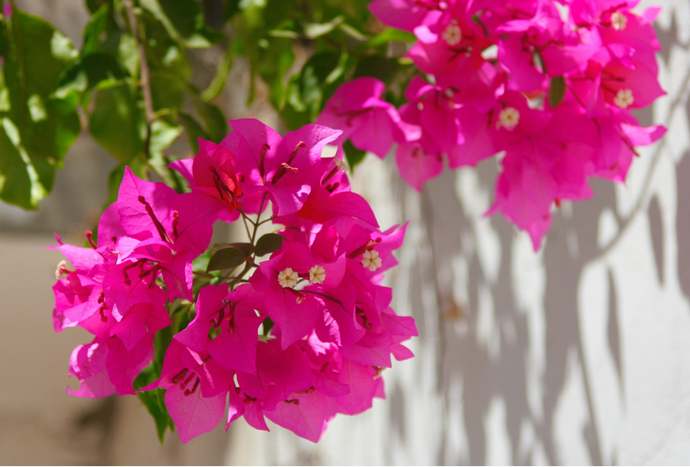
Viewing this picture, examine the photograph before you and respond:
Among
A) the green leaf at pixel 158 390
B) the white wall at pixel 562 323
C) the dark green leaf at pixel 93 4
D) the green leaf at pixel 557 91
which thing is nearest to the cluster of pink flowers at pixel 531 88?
the green leaf at pixel 557 91

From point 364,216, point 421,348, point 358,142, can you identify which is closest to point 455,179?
point 421,348

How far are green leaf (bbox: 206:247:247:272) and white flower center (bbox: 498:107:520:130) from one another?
0.28 m

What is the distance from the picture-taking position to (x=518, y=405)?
30.4 inches

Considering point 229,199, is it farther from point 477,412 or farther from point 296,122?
point 477,412

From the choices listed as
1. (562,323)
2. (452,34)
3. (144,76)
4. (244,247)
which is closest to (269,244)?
(244,247)

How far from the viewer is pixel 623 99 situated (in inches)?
19.0

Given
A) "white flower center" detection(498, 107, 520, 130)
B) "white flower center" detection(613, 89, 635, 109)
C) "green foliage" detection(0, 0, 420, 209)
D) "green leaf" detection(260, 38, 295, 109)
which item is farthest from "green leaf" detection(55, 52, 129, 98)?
"white flower center" detection(613, 89, 635, 109)

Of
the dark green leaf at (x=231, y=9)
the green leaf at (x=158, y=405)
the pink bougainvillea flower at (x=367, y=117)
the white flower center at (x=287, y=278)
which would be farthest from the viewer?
the dark green leaf at (x=231, y=9)

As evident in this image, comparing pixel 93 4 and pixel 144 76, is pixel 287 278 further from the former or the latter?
pixel 93 4

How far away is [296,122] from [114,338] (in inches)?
16.2

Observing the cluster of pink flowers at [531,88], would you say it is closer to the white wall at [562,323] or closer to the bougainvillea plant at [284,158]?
the bougainvillea plant at [284,158]

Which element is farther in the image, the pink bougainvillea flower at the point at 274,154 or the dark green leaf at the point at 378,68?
the dark green leaf at the point at 378,68

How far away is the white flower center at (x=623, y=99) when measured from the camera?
19.0 inches

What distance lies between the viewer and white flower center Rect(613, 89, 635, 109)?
0.48 meters
